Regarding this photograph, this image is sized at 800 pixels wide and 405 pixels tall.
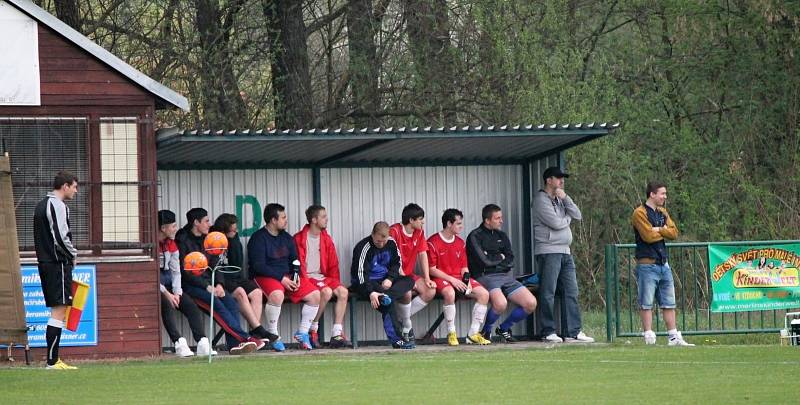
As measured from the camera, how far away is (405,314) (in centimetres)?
1791

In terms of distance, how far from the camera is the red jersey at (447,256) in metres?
18.3

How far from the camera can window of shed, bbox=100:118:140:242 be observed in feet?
52.4

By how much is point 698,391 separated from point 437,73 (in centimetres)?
1431

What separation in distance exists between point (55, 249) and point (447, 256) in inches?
211

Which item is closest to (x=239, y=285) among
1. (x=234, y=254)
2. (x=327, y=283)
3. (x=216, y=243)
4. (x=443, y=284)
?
(x=234, y=254)

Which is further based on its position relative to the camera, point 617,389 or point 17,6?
point 17,6

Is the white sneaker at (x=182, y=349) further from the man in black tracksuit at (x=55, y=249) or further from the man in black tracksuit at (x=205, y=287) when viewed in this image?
the man in black tracksuit at (x=55, y=249)

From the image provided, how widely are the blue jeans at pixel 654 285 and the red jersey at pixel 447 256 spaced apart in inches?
83.7

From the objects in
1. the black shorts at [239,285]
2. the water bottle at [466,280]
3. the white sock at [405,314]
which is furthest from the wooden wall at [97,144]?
the water bottle at [466,280]

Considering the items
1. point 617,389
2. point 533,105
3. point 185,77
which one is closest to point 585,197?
point 533,105

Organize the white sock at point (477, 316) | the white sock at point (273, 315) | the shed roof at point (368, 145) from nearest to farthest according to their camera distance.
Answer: the shed roof at point (368, 145) → the white sock at point (273, 315) → the white sock at point (477, 316)

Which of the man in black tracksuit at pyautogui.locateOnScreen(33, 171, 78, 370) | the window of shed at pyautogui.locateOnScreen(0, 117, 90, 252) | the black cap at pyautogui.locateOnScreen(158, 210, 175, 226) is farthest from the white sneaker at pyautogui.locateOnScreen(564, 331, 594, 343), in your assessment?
the man in black tracksuit at pyautogui.locateOnScreen(33, 171, 78, 370)

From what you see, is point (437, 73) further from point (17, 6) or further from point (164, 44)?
point (17, 6)

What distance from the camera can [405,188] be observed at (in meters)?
18.9
